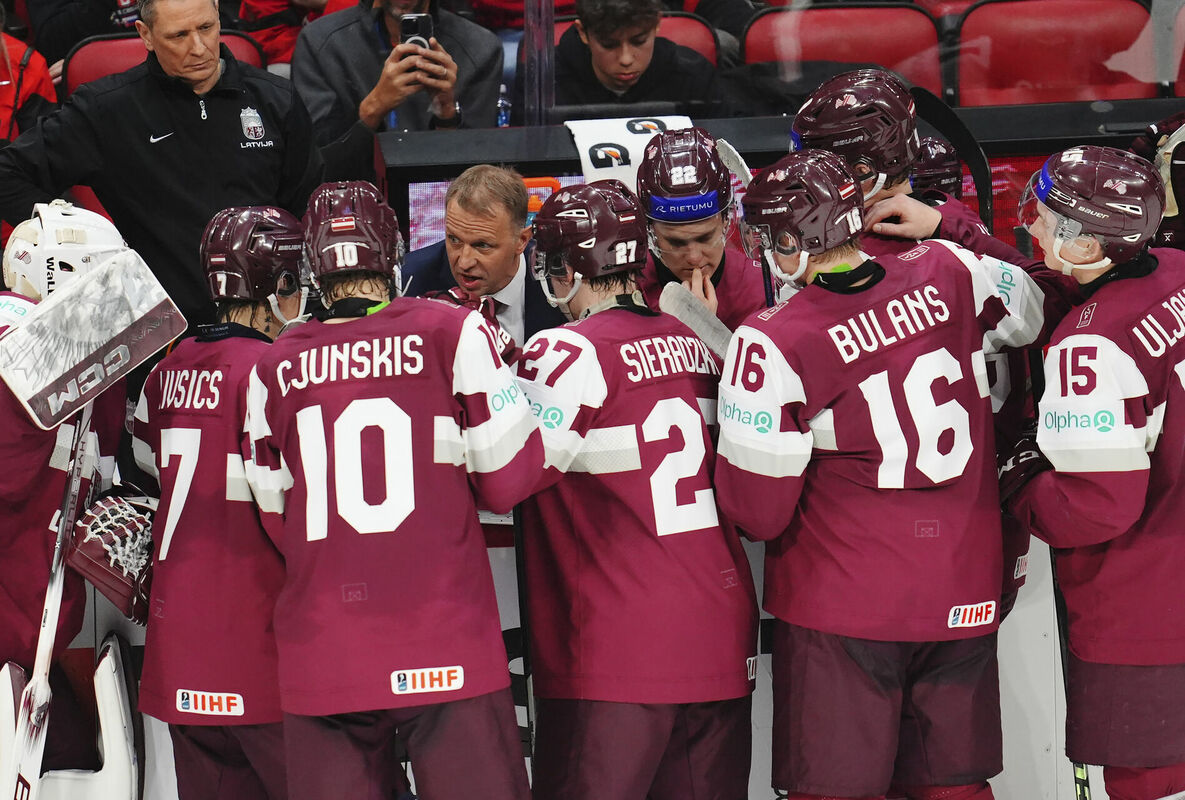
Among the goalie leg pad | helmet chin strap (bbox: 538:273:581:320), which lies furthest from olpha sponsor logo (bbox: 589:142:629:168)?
the goalie leg pad

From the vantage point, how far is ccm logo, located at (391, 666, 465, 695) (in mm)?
2777

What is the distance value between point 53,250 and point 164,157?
1.10 m

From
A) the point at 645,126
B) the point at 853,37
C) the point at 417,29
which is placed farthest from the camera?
the point at 853,37

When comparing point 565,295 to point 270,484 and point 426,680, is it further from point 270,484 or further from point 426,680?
point 426,680

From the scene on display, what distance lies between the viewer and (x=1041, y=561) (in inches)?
144

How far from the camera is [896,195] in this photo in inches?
138

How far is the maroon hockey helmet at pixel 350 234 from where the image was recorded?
290 centimetres

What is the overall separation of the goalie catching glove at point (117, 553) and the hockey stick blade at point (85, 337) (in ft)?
1.01

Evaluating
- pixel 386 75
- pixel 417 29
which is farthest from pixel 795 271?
pixel 417 29

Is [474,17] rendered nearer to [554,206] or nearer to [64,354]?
[554,206]

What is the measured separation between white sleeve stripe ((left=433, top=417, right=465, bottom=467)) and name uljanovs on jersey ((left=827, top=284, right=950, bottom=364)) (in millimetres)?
859

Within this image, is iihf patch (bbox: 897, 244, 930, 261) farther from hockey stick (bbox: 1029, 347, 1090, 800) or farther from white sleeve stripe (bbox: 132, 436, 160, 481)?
white sleeve stripe (bbox: 132, 436, 160, 481)

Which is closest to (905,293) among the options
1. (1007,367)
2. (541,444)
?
(1007,367)

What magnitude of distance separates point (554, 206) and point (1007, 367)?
1.33m
